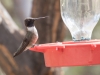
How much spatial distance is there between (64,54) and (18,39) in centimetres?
233

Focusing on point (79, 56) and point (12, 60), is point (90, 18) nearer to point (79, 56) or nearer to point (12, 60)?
point (79, 56)

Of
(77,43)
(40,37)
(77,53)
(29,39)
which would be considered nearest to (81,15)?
(29,39)

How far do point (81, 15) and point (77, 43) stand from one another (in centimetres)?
98

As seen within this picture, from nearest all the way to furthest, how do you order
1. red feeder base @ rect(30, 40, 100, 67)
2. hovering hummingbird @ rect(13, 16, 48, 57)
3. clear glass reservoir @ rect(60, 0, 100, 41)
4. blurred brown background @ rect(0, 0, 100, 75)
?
red feeder base @ rect(30, 40, 100, 67) → hovering hummingbird @ rect(13, 16, 48, 57) → clear glass reservoir @ rect(60, 0, 100, 41) → blurred brown background @ rect(0, 0, 100, 75)

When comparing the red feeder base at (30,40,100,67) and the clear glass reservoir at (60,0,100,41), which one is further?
the clear glass reservoir at (60,0,100,41)

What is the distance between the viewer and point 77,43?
2.76 m

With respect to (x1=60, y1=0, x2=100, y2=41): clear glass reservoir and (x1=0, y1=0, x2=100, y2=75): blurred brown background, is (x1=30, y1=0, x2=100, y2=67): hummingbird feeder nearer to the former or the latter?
(x1=60, y1=0, x2=100, y2=41): clear glass reservoir

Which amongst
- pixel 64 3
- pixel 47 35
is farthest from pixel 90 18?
pixel 47 35

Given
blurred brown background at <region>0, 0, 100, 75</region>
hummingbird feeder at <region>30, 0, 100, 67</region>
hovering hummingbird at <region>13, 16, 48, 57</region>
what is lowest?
blurred brown background at <region>0, 0, 100, 75</region>

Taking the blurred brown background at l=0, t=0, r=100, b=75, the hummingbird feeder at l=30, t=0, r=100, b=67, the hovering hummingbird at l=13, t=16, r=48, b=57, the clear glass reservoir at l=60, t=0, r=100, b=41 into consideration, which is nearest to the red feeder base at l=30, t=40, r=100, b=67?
the hummingbird feeder at l=30, t=0, r=100, b=67

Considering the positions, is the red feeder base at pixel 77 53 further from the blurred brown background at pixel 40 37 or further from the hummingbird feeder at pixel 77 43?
the blurred brown background at pixel 40 37

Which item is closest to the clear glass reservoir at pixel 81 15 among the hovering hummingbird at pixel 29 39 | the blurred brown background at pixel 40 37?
the hovering hummingbird at pixel 29 39

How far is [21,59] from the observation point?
16.2ft

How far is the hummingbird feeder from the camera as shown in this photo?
262cm
